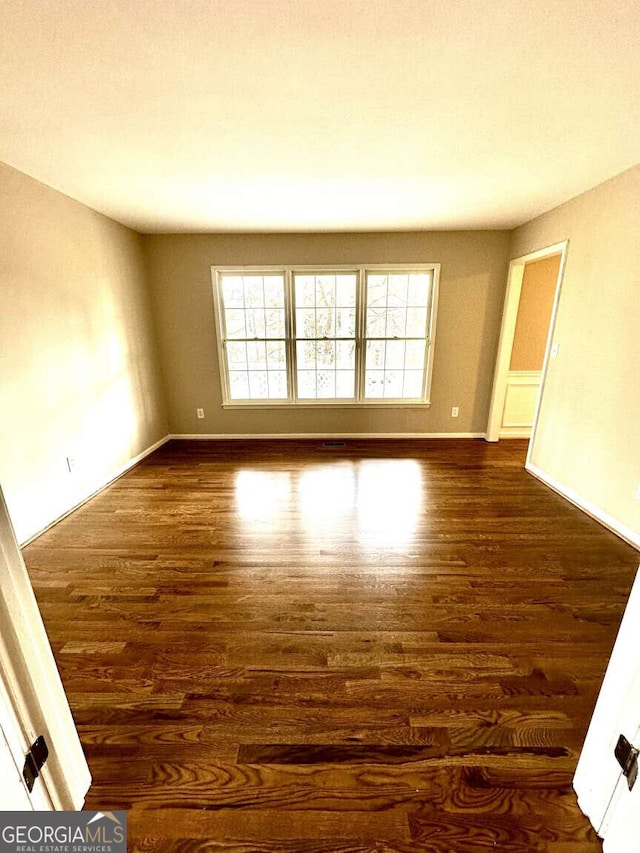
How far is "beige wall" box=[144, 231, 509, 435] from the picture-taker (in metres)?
3.73

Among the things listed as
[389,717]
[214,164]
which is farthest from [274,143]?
[389,717]

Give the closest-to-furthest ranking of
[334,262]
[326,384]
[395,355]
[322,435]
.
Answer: [334,262]
[395,355]
[326,384]
[322,435]

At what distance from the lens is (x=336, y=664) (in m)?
1.35

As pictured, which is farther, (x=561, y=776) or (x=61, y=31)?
(x=61, y=31)

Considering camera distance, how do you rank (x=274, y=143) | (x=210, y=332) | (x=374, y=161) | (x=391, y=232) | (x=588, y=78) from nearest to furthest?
(x=588, y=78), (x=274, y=143), (x=374, y=161), (x=391, y=232), (x=210, y=332)

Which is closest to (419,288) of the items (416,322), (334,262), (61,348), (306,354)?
(416,322)

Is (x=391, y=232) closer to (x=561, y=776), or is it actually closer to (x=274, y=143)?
(x=274, y=143)

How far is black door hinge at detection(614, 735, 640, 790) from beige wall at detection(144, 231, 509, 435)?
354cm

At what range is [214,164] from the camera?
2.09 metres

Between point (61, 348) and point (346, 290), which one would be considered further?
point (346, 290)

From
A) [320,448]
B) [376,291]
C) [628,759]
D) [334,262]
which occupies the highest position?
[334,262]

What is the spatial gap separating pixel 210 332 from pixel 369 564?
3.36 metres

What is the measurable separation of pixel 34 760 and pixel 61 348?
269 centimetres

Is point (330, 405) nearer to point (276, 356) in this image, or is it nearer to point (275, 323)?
point (276, 356)
